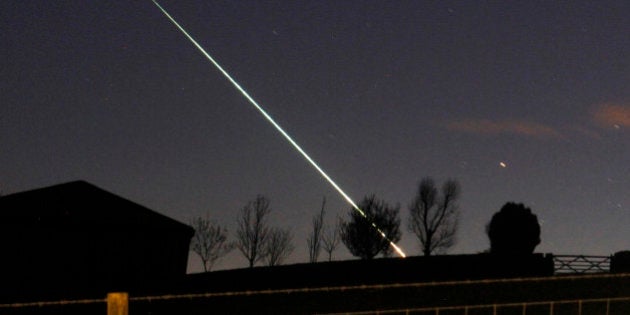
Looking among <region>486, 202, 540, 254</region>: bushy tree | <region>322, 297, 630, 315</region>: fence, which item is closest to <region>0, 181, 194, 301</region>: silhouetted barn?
<region>322, 297, 630, 315</region>: fence

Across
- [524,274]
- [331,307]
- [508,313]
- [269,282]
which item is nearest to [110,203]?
[269,282]

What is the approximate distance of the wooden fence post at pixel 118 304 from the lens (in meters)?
3.81

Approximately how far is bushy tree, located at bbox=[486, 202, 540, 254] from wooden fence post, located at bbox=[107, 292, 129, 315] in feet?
120

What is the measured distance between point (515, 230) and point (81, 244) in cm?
2488

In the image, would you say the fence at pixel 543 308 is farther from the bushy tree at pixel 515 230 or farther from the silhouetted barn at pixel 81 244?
the bushy tree at pixel 515 230

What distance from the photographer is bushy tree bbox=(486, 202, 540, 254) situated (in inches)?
1522

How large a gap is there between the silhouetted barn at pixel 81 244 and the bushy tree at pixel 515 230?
21169mm

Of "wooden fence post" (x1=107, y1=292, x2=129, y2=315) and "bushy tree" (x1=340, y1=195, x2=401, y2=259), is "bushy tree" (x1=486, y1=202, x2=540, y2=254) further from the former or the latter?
"wooden fence post" (x1=107, y1=292, x2=129, y2=315)

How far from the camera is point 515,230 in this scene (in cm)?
3888

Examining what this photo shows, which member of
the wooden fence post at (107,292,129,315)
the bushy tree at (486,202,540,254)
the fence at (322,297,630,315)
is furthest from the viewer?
the bushy tree at (486,202,540,254)

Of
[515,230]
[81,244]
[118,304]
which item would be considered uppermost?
[515,230]

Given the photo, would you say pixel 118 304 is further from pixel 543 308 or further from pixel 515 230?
pixel 515 230

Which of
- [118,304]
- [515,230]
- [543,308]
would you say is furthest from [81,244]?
[515,230]

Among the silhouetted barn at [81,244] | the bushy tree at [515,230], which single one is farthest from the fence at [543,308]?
the bushy tree at [515,230]
